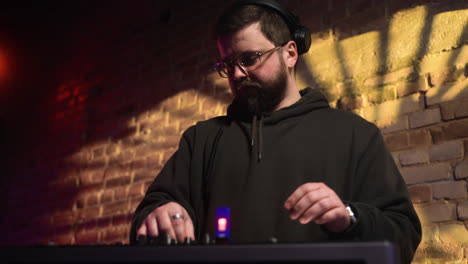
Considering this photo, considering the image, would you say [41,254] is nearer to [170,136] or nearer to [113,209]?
[170,136]

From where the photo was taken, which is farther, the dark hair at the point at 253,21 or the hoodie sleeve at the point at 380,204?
the dark hair at the point at 253,21

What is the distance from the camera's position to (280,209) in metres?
1.27

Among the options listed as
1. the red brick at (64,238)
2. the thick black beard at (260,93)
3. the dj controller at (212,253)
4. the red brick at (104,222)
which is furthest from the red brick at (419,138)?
the red brick at (64,238)

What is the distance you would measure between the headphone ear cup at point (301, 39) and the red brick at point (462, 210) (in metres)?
0.67

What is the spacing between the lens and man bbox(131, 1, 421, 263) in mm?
1230

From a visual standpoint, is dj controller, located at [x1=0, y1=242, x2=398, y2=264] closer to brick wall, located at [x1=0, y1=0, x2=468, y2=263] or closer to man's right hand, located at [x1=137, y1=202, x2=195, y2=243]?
man's right hand, located at [x1=137, y1=202, x2=195, y2=243]

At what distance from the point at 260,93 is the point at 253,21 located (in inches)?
8.4

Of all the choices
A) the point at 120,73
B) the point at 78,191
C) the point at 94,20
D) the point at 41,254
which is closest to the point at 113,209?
the point at 78,191

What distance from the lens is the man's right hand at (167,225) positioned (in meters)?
0.94

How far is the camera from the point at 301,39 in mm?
1572

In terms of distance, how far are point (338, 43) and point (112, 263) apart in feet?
5.26

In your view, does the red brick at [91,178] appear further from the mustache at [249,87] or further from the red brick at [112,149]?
the mustache at [249,87]

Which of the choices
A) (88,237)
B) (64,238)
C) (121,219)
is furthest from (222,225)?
(64,238)

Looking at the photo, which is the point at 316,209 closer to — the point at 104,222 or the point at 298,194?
the point at 298,194
